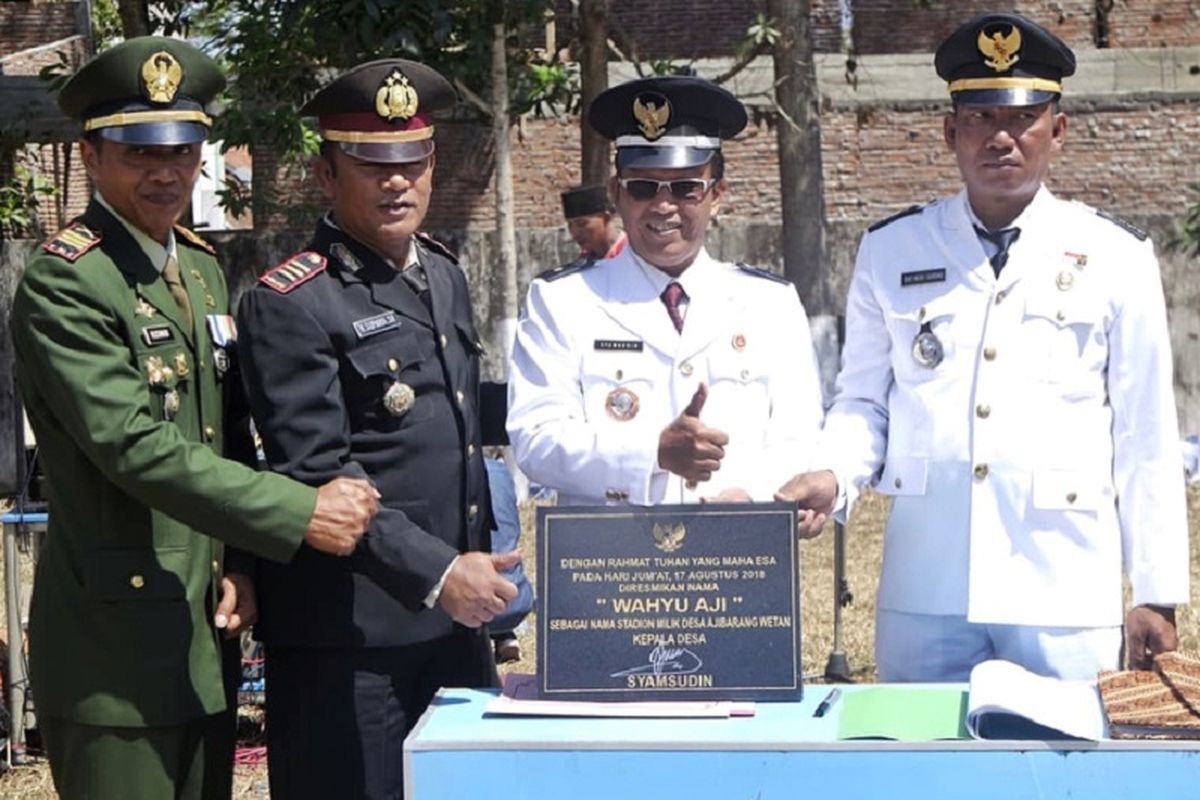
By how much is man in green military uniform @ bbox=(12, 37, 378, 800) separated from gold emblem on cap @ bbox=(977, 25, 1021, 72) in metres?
1.52

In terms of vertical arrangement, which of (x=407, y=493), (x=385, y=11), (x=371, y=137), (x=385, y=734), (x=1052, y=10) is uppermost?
(x=1052, y=10)

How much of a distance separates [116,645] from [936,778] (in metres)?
1.55

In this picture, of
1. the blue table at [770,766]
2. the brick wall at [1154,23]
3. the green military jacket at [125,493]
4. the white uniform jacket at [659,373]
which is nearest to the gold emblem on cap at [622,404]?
the white uniform jacket at [659,373]

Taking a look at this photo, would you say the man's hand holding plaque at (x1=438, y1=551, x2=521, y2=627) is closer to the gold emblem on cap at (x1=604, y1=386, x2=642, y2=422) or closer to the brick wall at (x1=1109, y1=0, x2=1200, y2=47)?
the gold emblem on cap at (x1=604, y1=386, x2=642, y2=422)

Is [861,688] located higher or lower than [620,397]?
lower

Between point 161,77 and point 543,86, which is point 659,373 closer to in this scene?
point 161,77

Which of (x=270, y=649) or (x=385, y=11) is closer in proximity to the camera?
(x=270, y=649)

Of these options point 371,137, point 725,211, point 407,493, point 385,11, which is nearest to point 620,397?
point 407,493

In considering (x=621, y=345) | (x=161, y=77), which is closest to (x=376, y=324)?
(x=621, y=345)

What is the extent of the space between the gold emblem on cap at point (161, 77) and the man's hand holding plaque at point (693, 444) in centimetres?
116

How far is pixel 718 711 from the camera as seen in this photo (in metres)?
3.33

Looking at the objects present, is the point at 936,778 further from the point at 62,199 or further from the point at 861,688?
the point at 62,199

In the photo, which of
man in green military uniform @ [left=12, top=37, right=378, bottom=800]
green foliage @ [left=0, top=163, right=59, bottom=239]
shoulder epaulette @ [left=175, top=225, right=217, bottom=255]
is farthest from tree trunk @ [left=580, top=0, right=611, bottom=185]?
man in green military uniform @ [left=12, top=37, right=378, bottom=800]
